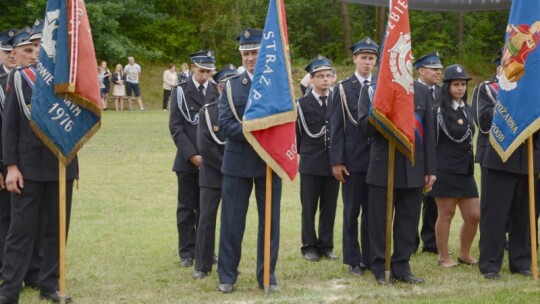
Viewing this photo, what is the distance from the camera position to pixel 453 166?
9469mm

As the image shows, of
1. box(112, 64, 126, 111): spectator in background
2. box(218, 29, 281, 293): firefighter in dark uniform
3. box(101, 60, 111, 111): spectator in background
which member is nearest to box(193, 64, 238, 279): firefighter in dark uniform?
box(218, 29, 281, 293): firefighter in dark uniform

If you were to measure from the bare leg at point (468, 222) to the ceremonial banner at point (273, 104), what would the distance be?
7.32 feet

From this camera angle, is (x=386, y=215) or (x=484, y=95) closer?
(x=386, y=215)

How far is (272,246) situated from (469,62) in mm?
38345

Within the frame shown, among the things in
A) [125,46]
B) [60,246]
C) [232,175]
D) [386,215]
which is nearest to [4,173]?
[60,246]

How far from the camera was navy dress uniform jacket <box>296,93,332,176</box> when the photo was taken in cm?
1013

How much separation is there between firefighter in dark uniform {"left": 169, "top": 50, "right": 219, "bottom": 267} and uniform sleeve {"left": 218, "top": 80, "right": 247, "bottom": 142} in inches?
50.9

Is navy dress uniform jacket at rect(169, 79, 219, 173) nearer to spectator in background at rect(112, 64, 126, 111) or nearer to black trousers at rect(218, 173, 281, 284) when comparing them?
black trousers at rect(218, 173, 281, 284)

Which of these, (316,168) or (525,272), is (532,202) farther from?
(316,168)

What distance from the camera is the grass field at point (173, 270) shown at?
314 inches

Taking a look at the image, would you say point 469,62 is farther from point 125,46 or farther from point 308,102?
point 308,102

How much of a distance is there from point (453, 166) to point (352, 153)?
1.05m

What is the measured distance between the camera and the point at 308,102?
10.3 meters

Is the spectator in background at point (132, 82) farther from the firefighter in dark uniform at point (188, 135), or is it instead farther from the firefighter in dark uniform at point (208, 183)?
the firefighter in dark uniform at point (208, 183)
